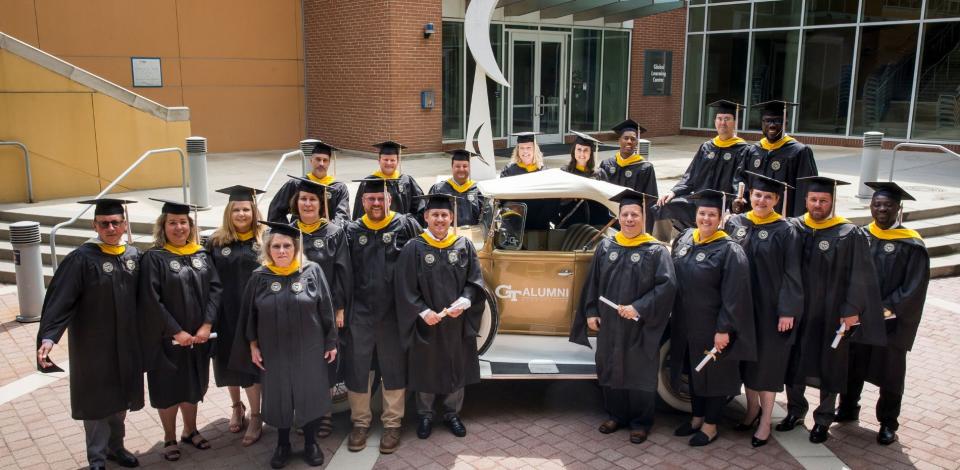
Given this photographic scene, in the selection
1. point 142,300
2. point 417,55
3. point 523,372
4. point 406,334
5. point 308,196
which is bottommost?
point 523,372

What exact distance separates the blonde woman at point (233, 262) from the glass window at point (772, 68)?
60.3ft

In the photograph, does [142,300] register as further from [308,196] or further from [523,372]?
[523,372]

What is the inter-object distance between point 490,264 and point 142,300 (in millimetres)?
2531

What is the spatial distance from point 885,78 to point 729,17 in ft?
15.3

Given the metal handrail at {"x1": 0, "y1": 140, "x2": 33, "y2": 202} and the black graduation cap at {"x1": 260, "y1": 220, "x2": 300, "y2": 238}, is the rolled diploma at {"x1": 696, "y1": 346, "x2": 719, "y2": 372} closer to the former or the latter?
the black graduation cap at {"x1": 260, "y1": 220, "x2": 300, "y2": 238}

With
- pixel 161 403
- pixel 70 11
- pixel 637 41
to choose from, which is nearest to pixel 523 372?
pixel 161 403

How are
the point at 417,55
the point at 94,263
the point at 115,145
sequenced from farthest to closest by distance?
the point at 417,55 < the point at 115,145 < the point at 94,263

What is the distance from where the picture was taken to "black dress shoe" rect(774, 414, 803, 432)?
5934mm

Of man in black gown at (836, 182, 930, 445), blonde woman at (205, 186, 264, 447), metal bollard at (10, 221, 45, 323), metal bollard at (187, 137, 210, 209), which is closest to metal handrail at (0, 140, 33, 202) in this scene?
metal bollard at (187, 137, 210, 209)

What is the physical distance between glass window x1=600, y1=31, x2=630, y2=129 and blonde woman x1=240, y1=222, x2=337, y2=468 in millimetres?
17108

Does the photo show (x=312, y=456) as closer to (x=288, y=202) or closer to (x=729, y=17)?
(x=288, y=202)

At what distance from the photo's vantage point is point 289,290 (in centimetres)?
515

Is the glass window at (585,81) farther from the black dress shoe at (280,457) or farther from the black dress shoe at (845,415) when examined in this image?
the black dress shoe at (280,457)

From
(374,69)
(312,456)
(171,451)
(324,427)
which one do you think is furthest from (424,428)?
(374,69)
